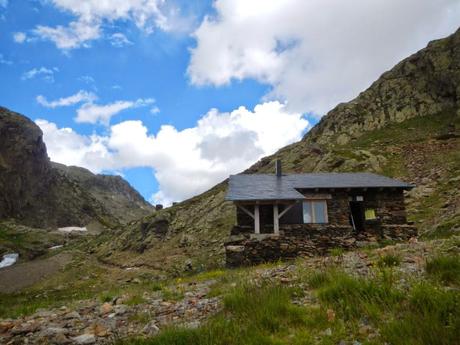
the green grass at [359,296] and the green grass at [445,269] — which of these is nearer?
the green grass at [359,296]

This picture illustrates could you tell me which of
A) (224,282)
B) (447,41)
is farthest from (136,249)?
(447,41)

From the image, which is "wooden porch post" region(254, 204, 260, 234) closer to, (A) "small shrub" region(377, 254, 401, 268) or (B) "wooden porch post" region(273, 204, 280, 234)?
(B) "wooden porch post" region(273, 204, 280, 234)

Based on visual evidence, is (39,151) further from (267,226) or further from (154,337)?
(154,337)

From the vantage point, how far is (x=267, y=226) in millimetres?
24281

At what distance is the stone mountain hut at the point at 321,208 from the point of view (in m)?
23.0

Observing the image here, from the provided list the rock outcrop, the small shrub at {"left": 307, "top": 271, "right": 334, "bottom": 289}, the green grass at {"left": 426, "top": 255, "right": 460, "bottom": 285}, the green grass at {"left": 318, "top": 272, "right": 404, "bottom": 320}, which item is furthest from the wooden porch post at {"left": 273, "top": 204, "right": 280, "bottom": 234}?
the rock outcrop

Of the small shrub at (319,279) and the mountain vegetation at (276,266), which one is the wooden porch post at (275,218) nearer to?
the mountain vegetation at (276,266)

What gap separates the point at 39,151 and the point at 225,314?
136039 mm

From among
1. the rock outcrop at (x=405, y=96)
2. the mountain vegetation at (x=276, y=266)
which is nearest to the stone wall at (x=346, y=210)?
the mountain vegetation at (x=276, y=266)

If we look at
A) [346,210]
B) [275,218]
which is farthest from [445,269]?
[346,210]

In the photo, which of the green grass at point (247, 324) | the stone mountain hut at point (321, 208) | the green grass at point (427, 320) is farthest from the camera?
the stone mountain hut at point (321, 208)

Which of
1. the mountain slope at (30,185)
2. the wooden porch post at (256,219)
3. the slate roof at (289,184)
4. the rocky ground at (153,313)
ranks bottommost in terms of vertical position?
the rocky ground at (153,313)

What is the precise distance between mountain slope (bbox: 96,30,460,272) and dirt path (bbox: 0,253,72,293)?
6.70m

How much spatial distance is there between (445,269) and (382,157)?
42191 millimetres
